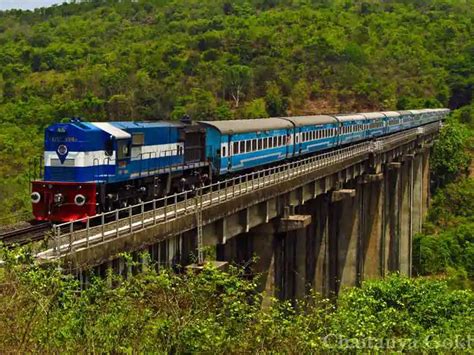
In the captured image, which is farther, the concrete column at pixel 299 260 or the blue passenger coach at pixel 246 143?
the concrete column at pixel 299 260

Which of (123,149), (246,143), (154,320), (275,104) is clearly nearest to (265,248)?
(246,143)

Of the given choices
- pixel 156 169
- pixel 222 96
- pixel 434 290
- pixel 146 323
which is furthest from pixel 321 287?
pixel 222 96

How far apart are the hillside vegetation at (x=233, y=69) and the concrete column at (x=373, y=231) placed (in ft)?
120

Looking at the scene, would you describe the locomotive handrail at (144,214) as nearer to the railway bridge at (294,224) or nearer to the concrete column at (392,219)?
the railway bridge at (294,224)

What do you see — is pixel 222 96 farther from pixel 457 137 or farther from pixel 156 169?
pixel 156 169

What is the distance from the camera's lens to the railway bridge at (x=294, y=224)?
15.4m

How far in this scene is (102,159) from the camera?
20219 millimetres

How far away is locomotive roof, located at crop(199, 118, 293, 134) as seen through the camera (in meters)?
28.8

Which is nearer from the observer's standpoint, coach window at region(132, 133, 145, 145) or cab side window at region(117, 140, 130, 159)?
cab side window at region(117, 140, 130, 159)

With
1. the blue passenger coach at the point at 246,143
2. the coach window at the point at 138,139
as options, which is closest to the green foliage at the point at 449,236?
the blue passenger coach at the point at 246,143

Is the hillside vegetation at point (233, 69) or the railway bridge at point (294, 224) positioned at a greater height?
the hillside vegetation at point (233, 69)

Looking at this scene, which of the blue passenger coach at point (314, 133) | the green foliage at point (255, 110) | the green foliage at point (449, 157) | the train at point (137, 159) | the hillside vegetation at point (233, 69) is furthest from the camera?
the hillside vegetation at point (233, 69)

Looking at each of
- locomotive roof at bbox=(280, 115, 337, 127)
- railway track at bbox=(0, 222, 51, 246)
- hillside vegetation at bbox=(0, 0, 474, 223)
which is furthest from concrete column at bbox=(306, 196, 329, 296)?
hillside vegetation at bbox=(0, 0, 474, 223)

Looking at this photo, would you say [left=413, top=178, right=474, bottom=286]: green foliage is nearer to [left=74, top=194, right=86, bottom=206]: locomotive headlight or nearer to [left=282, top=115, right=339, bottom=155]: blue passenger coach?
[left=282, top=115, right=339, bottom=155]: blue passenger coach
